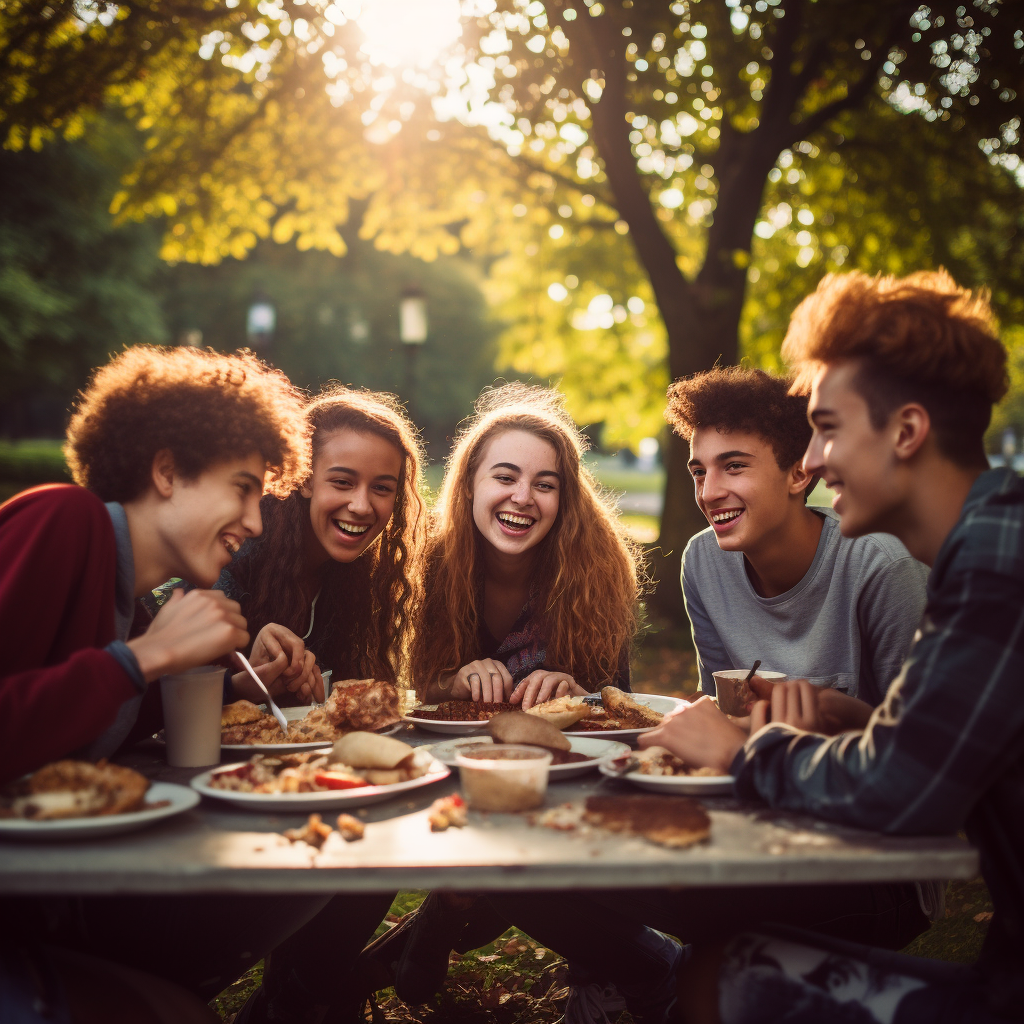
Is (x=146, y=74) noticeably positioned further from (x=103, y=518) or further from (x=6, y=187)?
(x=6, y=187)

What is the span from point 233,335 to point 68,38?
102 ft

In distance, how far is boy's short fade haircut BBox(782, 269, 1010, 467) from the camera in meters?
2.07

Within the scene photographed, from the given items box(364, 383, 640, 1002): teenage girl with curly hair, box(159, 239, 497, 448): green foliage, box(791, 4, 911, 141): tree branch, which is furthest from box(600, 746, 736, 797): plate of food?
box(159, 239, 497, 448): green foliage

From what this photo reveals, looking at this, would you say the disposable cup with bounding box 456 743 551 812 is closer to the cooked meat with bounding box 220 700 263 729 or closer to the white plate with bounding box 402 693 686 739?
the white plate with bounding box 402 693 686 739

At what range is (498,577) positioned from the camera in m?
4.28

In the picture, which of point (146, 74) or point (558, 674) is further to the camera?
point (146, 74)

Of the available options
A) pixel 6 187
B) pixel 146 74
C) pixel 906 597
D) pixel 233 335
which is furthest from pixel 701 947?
pixel 233 335

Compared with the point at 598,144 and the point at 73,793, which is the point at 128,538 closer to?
the point at 73,793

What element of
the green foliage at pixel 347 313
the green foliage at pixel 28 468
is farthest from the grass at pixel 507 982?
the green foliage at pixel 347 313

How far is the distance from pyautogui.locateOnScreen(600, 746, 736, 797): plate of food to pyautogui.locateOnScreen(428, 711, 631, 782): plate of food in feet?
0.28

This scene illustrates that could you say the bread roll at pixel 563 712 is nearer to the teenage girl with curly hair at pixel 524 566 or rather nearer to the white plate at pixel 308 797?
the white plate at pixel 308 797

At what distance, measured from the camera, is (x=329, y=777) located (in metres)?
2.08

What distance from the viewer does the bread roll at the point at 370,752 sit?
2.15 m

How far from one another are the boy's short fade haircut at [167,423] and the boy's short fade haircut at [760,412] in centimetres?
161
